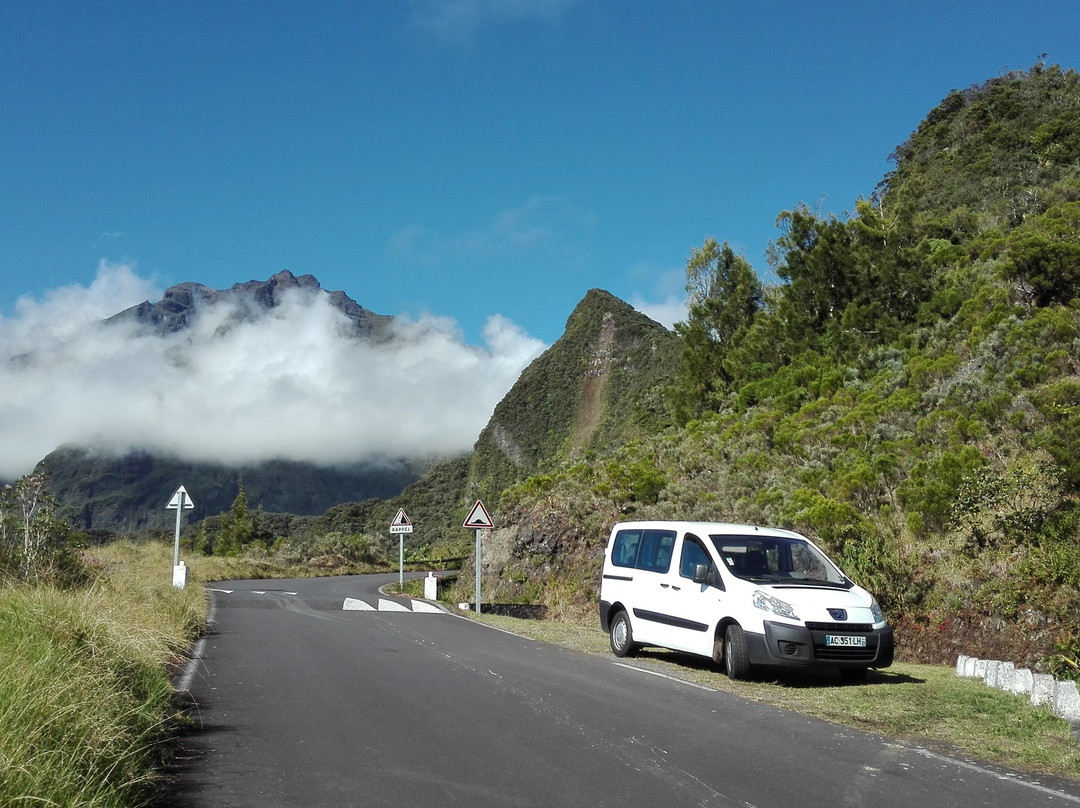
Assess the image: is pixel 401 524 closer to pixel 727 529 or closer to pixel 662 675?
pixel 727 529

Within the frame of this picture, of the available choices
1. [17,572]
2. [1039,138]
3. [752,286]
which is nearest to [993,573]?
[17,572]

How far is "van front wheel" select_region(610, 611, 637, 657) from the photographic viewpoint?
516 inches

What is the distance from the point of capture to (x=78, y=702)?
5.88m

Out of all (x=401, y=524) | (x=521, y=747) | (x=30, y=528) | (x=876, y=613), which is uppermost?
(x=401, y=524)

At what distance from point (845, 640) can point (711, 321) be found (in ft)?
96.1

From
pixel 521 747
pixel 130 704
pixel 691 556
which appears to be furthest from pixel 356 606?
pixel 521 747

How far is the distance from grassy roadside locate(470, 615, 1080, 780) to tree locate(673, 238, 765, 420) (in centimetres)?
2381

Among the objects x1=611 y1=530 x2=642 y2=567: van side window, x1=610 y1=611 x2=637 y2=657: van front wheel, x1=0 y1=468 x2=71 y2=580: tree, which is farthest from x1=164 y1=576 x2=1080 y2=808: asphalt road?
x1=0 y1=468 x2=71 y2=580: tree

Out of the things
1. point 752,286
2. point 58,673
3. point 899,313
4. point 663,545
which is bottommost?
point 58,673

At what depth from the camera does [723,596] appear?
36.7 feet

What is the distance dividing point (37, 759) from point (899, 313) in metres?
28.5

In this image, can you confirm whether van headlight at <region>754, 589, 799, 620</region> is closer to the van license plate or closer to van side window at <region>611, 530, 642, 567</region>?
the van license plate

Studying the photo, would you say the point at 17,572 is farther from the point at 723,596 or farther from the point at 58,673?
the point at 723,596

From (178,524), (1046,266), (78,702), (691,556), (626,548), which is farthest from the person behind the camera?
(1046,266)
